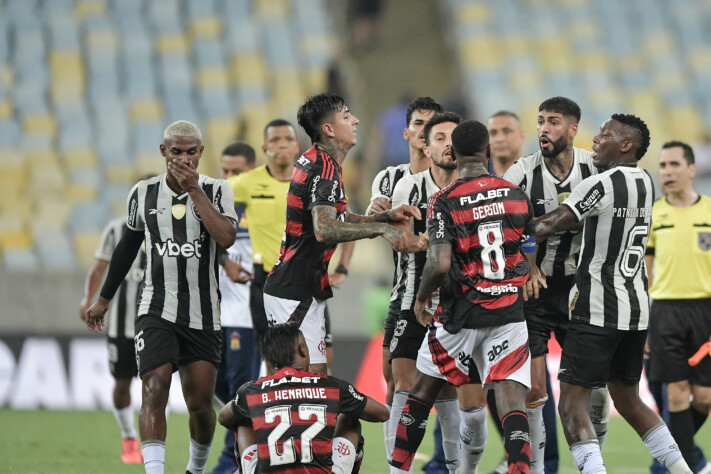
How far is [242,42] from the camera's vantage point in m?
19.0

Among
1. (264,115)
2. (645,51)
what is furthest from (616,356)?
(645,51)

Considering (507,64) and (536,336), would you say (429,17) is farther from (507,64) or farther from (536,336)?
(536,336)

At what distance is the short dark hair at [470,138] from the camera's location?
6918mm

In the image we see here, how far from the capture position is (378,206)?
7.77m

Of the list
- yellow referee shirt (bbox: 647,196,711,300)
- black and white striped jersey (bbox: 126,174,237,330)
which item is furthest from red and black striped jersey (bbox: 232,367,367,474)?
yellow referee shirt (bbox: 647,196,711,300)

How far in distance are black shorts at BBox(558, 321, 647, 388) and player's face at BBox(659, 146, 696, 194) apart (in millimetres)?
2492

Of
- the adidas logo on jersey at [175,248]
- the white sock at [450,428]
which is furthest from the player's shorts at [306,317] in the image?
the white sock at [450,428]

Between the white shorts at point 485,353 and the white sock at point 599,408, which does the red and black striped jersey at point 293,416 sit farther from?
the white sock at point 599,408

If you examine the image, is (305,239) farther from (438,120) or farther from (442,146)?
(438,120)

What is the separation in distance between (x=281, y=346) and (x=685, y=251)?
447 cm

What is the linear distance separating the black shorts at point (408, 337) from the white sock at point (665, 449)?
68.3 inches

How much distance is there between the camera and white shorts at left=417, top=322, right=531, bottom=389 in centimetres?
693

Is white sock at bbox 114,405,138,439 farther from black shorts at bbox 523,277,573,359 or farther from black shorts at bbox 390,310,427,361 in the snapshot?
black shorts at bbox 523,277,573,359

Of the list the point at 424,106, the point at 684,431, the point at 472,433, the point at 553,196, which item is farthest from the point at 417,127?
the point at 684,431
